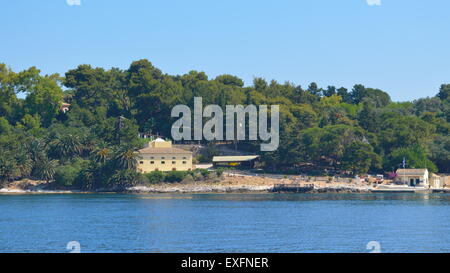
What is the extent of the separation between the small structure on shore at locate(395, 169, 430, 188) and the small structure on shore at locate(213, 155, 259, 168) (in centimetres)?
2018

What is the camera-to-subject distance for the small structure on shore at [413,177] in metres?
97.6

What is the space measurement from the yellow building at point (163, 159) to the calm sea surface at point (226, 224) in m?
18.1

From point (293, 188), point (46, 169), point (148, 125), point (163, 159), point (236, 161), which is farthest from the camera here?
point (148, 125)

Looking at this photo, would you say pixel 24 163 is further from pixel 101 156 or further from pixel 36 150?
pixel 101 156

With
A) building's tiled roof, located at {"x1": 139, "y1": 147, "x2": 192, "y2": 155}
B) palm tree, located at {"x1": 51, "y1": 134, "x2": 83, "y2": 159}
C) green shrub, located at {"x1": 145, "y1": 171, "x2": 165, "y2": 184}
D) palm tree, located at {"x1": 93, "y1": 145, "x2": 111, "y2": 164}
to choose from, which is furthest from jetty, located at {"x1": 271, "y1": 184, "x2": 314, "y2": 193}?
palm tree, located at {"x1": 51, "y1": 134, "x2": 83, "y2": 159}

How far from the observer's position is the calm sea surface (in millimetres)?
41500

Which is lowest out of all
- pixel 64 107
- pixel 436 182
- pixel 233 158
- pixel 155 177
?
pixel 436 182

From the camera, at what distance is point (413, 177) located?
97.6 meters

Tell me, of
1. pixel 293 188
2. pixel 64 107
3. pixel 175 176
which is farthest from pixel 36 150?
pixel 64 107

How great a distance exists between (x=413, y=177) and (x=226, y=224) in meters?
50.3

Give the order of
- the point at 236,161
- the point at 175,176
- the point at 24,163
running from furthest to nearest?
1. the point at 236,161
2. the point at 175,176
3. the point at 24,163

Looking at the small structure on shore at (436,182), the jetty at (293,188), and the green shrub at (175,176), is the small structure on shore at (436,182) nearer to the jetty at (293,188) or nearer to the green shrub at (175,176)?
the jetty at (293,188)
